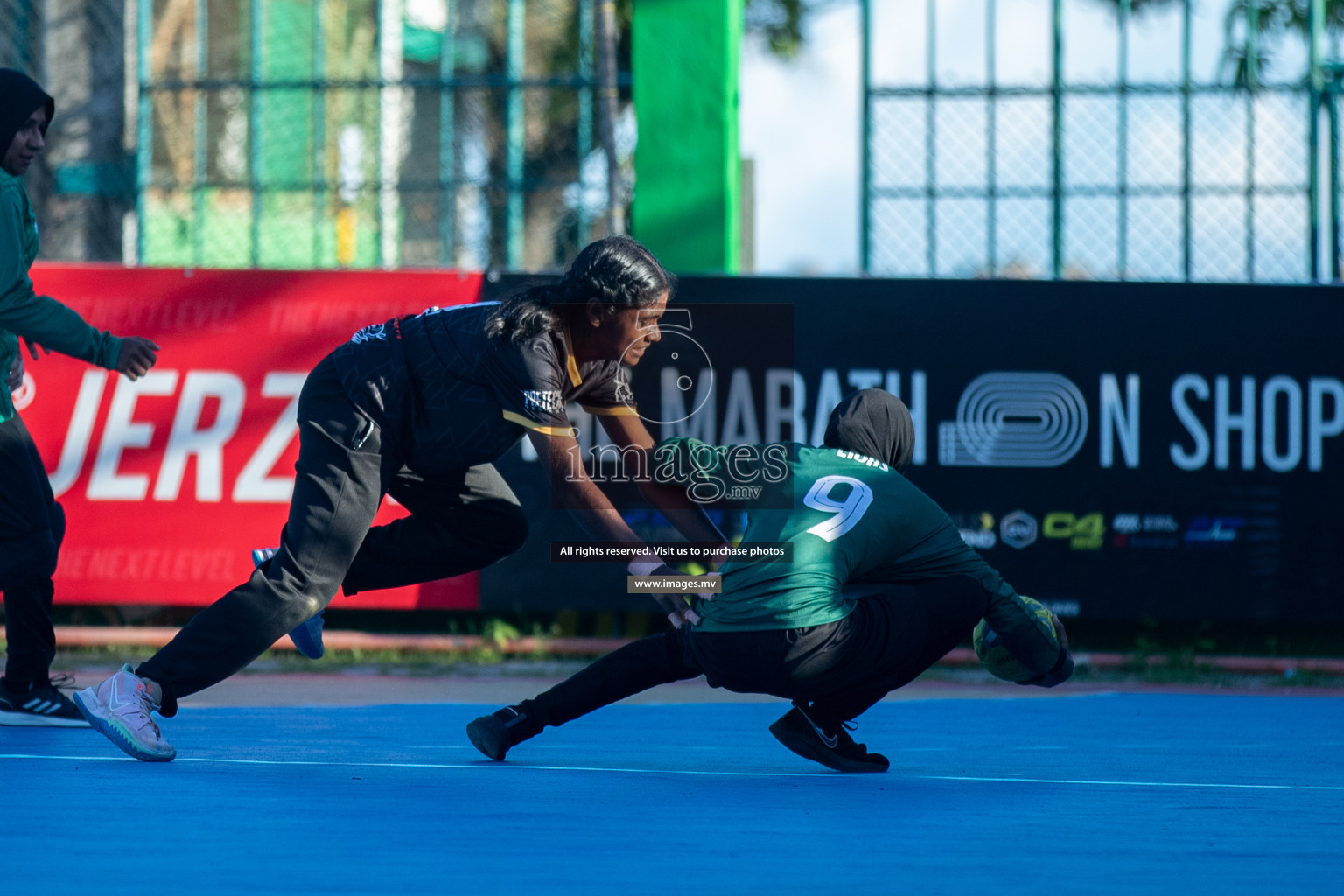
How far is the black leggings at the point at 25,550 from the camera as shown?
4.75 metres

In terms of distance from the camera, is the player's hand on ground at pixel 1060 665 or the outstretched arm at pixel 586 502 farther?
the player's hand on ground at pixel 1060 665

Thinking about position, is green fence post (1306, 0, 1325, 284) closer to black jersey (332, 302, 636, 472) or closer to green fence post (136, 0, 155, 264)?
black jersey (332, 302, 636, 472)

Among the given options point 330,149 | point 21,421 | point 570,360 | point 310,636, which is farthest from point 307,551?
point 330,149

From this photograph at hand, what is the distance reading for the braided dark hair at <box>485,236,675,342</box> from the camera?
3891 millimetres

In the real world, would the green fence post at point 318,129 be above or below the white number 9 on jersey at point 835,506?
above

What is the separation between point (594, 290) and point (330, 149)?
759 cm

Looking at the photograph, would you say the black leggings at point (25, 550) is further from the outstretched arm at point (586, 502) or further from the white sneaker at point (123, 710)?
the outstretched arm at point (586, 502)

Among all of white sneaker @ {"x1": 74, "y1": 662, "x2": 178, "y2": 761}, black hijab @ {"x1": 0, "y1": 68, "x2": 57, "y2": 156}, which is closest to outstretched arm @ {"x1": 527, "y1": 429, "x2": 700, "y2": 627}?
white sneaker @ {"x1": 74, "y1": 662, "x2": 178, "y2": 761}

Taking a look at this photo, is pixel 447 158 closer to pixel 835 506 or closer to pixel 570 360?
pixel 570 360

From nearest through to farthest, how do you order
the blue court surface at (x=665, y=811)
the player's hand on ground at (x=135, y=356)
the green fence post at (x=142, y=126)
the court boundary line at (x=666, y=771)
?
the blue court surface at (x=665, y=811)
the court boundary line at (x=666, y=771)
the player's hand on ground at (x=135, y=356)
the green fence post at (x=142, y=126)

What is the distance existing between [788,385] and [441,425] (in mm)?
3624

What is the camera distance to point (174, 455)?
294 inches

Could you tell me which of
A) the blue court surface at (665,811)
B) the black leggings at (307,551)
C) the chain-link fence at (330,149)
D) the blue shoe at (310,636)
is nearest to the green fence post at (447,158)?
the chain-link fence at (330,149)

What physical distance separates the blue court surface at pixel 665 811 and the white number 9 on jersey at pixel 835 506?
67cm
